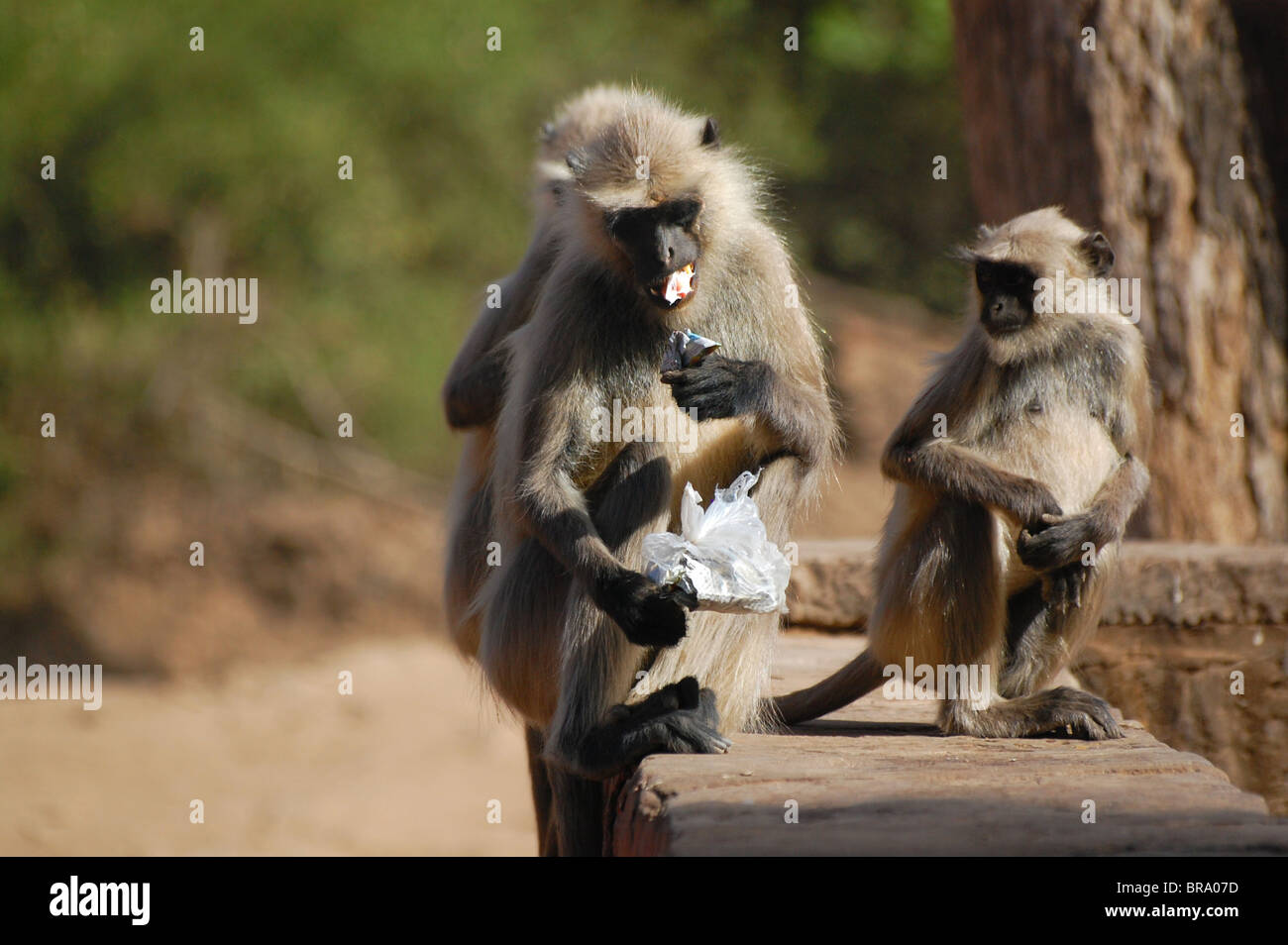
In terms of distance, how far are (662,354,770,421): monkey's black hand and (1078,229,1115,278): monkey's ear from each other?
4.03 ft

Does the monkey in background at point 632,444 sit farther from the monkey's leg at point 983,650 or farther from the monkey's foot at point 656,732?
the monkey's leg at point 983,650

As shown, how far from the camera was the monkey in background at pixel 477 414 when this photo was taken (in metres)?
4.73

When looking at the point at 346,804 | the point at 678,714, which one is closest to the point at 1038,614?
the point at 678,714

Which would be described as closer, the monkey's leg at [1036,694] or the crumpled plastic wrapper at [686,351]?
the crumpled plastic wrapper at [686,351]

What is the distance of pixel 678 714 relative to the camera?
143 inches

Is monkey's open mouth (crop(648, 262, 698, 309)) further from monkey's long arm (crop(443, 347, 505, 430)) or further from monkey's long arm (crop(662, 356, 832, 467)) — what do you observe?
monkey's long arm (crop(443, 347, 505, 430))

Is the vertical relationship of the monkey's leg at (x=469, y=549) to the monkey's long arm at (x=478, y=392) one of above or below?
below

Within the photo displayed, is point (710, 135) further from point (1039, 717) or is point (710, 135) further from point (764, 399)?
point (1039, 717)

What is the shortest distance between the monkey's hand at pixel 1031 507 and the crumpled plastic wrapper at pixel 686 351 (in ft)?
3.02

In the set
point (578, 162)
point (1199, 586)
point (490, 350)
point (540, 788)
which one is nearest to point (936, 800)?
point (540, 788)

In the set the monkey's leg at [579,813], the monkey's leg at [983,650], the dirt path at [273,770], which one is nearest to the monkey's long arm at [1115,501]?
the monkey's leg at [983,650]

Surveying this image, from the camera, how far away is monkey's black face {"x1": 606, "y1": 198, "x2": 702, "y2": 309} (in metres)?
3.71

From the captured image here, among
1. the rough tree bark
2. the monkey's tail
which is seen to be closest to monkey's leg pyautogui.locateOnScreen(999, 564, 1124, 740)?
the monkey's tail
